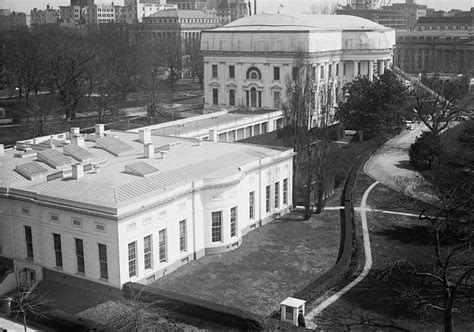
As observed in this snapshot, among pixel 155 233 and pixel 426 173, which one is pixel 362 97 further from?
pixel 155 233

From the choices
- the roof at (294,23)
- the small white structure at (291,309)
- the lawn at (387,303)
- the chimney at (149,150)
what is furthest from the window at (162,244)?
the roof at (294,23)

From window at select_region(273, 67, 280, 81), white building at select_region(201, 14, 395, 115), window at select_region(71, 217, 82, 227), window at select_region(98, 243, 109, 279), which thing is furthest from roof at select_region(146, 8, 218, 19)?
window at select_region(98, 243, 109, 279)

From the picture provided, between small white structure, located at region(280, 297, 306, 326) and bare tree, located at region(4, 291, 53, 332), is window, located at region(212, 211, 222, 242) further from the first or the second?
small white structure, located at region(280, 297, 306, 326)

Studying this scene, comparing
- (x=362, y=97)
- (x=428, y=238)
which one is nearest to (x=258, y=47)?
(x=362, y=97)

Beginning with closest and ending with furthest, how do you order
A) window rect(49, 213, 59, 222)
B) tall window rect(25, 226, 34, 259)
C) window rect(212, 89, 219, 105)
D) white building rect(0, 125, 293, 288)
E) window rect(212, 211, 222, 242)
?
white building rect(0, 125, 293, 288)
window rect(49, 213, 59, 222)
tall window rect(25, 226, 34, 259)
window rect(212, 211, 222, 242)
window rect(212, 89, 219, 105)

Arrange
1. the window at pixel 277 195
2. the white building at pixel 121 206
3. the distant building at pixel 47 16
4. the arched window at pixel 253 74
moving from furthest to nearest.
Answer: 1. the distant building at pixel 47 16
2. the arched window at pixel 253 74
3. the window at pixel 277 195
4. the white building at pixel 121 206

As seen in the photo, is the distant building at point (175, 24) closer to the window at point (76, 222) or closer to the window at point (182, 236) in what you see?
the window at point (182, 236)

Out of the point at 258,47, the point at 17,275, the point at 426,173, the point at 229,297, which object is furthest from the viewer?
the point at 258,47
